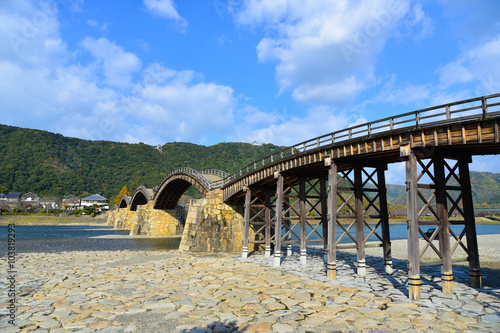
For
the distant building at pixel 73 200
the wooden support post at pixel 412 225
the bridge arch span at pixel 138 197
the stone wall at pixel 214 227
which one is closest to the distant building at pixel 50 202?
the distant building at pixel 73 200

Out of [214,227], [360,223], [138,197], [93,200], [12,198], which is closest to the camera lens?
[360,223]

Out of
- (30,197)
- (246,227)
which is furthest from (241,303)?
(30,197)

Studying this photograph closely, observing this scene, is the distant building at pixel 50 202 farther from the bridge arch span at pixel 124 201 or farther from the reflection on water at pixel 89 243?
the reflection on water at pixel 89 243

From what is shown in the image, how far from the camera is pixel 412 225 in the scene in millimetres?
10797

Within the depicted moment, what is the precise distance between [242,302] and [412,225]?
670 centimetres

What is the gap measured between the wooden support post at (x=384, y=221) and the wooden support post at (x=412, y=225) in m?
4.28

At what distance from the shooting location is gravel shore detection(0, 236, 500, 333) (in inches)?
313

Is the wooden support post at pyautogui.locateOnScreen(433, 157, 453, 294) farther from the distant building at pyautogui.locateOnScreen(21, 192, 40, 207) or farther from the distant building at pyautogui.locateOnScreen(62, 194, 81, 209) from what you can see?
the distant building at pyautogui.locateOnScreen(21, 192, 40, 207)

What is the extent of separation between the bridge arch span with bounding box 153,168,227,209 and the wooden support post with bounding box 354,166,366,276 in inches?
824

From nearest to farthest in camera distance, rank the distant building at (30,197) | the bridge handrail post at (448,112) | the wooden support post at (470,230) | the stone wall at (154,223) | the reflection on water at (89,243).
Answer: the bridge handrail post at (448,112)
the wooden support post at (470,230)
the reflection on water at (89,243)
the stone wall at (154,223)
the distant building at (30,197)

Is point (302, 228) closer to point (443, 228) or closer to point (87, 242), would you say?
point (443, 228)

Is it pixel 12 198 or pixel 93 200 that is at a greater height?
pixel 93 200

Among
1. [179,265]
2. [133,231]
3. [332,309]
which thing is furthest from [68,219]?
[332,309]

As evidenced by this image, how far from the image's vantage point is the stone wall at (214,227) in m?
26.6
